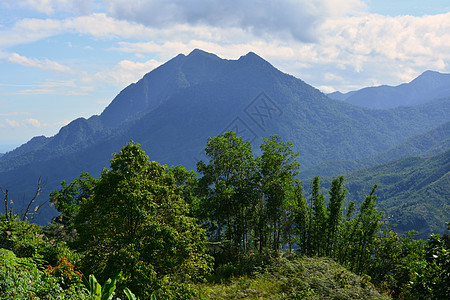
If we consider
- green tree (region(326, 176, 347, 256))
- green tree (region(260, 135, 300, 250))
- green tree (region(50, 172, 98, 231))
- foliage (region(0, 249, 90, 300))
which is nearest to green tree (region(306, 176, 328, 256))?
green tree (region(326, 176, 347, 256))

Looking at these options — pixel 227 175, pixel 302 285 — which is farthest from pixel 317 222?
pixel 302 285

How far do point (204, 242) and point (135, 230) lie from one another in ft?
18.0

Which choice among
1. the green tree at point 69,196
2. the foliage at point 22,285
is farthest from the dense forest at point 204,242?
the green tree at point 69,196

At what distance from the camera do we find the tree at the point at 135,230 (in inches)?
426

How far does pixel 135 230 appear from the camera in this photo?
11805mm

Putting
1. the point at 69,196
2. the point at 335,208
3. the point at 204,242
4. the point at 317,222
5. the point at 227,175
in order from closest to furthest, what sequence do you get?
the point at 204,242 < the point at 335,208 < the point at 317,222 < the point at 227,175 < the point at 69,196

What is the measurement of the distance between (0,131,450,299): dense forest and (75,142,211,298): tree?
0.04 meters

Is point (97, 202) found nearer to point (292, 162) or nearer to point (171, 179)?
point (171, 179)

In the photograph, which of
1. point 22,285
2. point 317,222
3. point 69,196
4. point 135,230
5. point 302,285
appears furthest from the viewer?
point 69,196

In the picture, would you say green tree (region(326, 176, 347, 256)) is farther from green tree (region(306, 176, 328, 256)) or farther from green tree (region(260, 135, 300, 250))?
green tree (region(260, 135, 300, 250))

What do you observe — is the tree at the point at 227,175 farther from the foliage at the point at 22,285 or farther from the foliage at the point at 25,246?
the foliage at the point at 22,285

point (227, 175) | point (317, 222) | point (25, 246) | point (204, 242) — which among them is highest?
point (227, 175)

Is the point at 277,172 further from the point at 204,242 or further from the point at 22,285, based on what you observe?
the point at 22,285

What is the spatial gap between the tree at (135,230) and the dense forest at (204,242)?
0.04 meters
